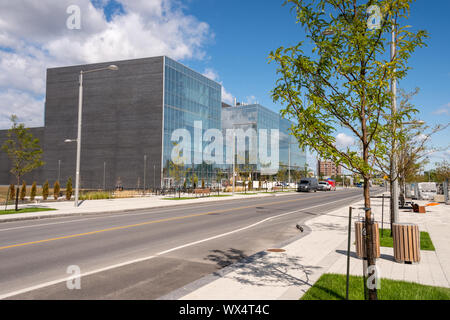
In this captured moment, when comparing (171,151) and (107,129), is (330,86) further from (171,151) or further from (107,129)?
(107,129)

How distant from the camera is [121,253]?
332 inches

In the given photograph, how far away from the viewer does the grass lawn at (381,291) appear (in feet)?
16.7

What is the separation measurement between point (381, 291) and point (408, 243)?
253 centimetres

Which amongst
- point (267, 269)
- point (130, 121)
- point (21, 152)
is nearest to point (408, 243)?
point (267, 269)

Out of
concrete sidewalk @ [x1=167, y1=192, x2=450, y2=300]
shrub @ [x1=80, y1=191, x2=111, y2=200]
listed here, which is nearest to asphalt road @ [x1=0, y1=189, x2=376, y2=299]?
concrete sidewalk @ [x1=167, y1=192, x2=450, y2=300]

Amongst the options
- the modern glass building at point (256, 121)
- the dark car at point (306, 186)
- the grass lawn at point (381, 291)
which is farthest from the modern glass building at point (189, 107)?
the grass lawn at point (381, 291)

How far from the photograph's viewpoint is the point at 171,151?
2258 inches

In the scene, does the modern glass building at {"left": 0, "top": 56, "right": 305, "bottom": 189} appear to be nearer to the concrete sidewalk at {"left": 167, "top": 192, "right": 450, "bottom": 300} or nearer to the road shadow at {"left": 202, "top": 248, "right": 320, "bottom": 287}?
the concrete sidewalk at {"left": 167, "top": 192, "right": 450, "bottom": 300}

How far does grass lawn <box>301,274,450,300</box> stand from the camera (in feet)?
16.7

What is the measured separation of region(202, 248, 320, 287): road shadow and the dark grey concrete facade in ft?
158

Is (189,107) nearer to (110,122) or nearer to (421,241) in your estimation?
(110,122)

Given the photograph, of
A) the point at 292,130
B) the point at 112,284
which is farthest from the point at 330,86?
the point at 112,284

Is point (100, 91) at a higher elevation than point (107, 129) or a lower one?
higher
